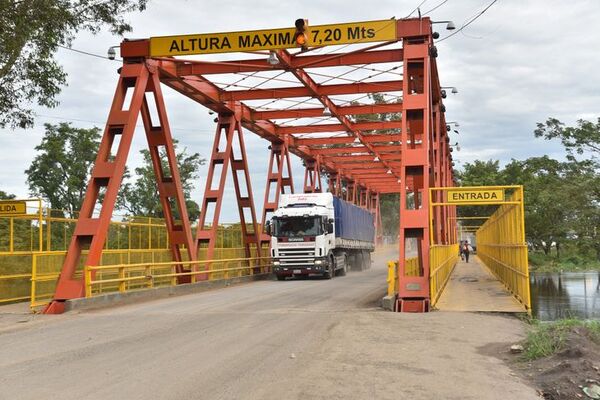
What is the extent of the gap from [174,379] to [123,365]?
1197mm

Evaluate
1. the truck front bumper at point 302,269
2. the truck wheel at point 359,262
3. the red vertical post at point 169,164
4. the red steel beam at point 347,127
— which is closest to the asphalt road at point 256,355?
the red vertical post at point 169,164

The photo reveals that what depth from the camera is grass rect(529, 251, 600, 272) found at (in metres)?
50.1

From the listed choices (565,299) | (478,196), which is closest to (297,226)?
(565,299)

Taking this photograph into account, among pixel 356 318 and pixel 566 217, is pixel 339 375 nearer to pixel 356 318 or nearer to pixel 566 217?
pixel 356 318

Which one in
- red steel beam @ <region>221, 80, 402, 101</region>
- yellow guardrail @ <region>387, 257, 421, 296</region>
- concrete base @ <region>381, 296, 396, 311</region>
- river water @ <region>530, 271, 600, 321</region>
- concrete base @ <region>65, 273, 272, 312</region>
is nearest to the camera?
concrete base @ <region>381, 296, 396, 311</region>

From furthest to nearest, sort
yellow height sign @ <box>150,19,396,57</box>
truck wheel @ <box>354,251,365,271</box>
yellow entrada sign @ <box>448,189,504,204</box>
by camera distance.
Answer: truck wheel @ <box>354,251,365,271</box>
yellow height sign @ <box>150,19,396,57</box>
yellow entrada sign @ <box>448,189,504,204</box>

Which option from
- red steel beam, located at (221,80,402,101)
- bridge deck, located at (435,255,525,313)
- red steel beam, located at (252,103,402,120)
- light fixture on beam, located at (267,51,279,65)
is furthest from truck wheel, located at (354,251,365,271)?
light fixture on beam, located at (267,51,279,65)

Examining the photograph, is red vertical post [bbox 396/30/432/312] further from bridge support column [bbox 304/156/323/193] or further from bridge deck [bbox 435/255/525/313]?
bridge support column [bbox 304/156/323/193]

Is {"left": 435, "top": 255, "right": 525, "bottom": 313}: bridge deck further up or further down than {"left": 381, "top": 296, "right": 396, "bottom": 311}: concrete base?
further down

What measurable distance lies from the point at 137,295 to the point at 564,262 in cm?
4740

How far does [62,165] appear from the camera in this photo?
4388 centimetres

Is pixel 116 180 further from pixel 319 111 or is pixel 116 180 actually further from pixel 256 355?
pixel 319 111

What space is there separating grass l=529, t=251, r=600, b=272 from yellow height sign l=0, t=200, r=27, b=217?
42920 mm

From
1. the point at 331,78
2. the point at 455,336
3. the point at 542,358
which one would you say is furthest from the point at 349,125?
the point at 542,358
